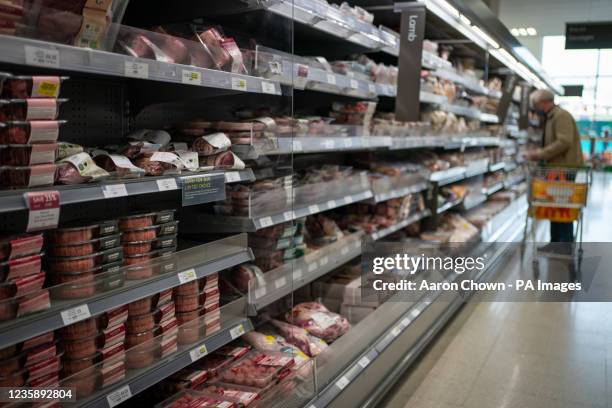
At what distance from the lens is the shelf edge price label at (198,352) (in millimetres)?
2144

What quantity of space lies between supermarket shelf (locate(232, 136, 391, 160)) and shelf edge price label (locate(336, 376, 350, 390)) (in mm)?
1084

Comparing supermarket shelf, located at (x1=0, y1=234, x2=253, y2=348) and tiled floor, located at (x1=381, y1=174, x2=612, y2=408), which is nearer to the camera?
supermarket shelf, located at (x1=0, y1=234, x2=253, y2=348)

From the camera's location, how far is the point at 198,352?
7.16 feet

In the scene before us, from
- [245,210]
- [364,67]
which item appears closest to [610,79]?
[364,67]

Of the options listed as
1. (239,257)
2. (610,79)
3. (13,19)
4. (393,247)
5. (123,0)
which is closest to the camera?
(13,19)

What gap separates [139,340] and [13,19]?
1148 millimetres

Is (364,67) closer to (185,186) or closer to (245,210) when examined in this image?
(245,210)

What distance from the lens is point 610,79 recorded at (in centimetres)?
1373

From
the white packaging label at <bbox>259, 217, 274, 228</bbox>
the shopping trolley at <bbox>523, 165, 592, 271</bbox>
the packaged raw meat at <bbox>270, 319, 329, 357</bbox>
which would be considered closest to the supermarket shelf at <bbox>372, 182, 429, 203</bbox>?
the packaged raw meat at <bbox>270, 319, 329, 357</bbox>

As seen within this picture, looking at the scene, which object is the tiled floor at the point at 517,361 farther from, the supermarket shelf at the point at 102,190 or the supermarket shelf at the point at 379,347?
the supermarket shelf at the point at 102,190

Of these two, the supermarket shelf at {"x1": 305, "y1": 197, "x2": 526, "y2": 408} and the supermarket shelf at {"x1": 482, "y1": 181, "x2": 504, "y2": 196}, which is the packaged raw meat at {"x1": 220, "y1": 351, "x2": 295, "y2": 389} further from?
the supermarket shelf at {"x1": 482, "y1": 181, "x2": 504, "y2": 196}

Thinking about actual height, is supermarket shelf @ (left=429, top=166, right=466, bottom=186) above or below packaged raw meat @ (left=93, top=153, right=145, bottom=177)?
below

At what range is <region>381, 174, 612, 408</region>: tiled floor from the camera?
3.02 metres

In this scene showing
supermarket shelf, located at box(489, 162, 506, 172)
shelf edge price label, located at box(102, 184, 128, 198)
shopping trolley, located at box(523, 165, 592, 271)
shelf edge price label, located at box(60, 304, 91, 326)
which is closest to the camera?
shelf edge price label, located at box(60, 304, 91, 326)
